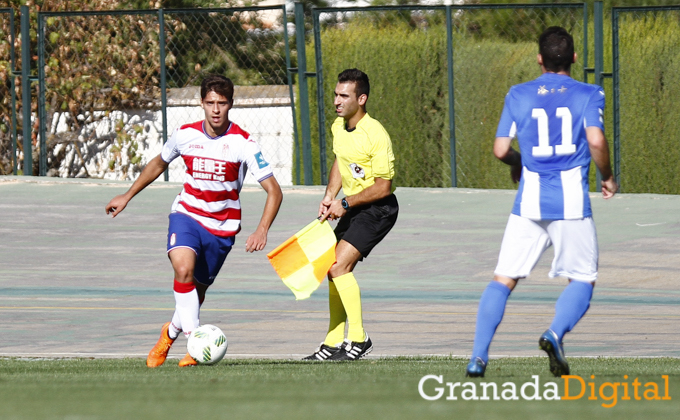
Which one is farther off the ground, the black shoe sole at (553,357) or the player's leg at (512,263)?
the player's leg at (512,263)

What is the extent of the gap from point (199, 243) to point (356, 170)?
1.31 meters

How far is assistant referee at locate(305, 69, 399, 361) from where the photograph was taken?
8.13 m

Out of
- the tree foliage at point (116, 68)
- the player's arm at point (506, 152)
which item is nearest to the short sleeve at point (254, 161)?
the player's arm at point (506, 152)

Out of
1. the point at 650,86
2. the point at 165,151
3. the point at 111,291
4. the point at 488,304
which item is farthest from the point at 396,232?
the point at 488,304

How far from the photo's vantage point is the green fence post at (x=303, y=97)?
56.7 ft

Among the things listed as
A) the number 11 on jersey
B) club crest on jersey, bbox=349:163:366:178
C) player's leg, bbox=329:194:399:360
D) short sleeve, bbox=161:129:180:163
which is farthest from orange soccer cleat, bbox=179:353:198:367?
the number 11 on jersey

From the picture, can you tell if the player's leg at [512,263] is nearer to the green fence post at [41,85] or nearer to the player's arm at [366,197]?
the player's arm at [366,197]

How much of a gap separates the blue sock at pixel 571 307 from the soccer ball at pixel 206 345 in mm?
2278

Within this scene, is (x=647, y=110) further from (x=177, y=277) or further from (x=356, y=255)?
(x=177, y=277)

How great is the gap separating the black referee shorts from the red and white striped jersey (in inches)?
34.2

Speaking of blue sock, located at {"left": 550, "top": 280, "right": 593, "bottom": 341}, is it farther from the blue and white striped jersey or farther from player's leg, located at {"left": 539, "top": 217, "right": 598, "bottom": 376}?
the blue and white striped jersey

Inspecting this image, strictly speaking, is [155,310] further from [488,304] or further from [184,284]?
[488,304]

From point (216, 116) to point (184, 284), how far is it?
43.1 inches

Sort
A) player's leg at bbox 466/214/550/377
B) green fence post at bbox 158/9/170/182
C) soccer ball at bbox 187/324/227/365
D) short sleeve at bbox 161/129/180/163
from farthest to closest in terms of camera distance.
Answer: green fence post at bbox 158/9/170/182
short sleeve at bbox 161/129/180/163
soccer ball at bbox 187/324/227/365
player's leg at bbox 466/214/550/377
